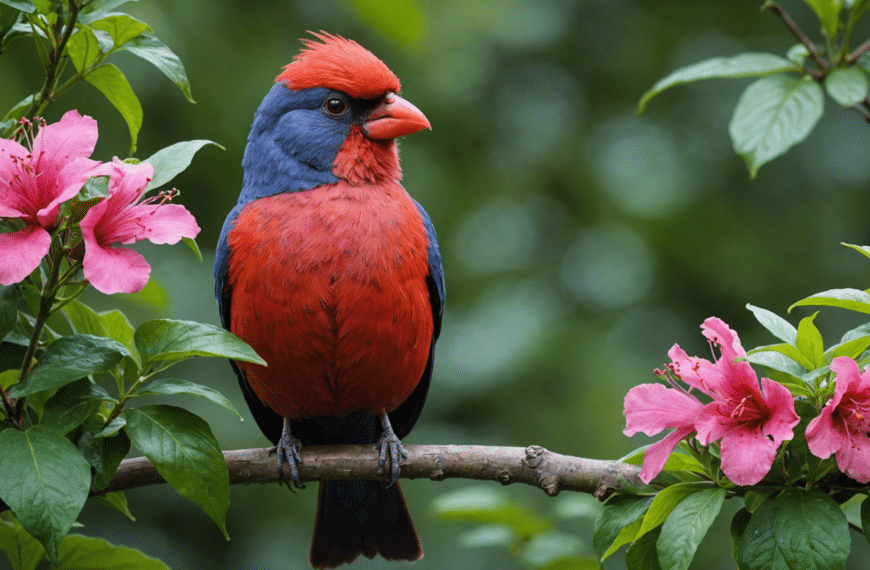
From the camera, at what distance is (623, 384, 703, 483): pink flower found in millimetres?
1823

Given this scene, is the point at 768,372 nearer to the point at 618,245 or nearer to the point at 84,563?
the point at 84,563

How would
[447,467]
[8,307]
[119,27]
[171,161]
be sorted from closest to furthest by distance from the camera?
1. [8,307]
2. [171,161]
3. [119,27]
4. [447,467]

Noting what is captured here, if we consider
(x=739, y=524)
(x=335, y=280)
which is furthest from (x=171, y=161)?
(x=739, y=524)

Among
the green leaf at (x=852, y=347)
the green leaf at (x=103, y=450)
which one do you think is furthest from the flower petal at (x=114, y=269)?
the green leaf at (x=852, y=347)

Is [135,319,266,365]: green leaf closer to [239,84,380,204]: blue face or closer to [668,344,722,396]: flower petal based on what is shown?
[668,344,722,396]: flower petal

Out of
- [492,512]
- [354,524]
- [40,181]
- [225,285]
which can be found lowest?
[354,524]

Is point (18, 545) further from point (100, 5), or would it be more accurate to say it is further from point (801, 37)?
point (801, 37)

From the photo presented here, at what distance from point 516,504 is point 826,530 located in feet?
5.06

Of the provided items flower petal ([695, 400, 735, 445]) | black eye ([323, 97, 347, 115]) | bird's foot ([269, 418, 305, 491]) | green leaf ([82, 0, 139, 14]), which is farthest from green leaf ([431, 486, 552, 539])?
green leaf ([82, 0, 139, 14])

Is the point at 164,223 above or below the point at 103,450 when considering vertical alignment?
above

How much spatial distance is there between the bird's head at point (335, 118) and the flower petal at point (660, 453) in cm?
159

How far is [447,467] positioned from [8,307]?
49.1 inches

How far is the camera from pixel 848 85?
8.91 feet

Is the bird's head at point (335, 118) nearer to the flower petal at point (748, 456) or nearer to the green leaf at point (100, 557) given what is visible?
the green leaf at point (100, 557)
